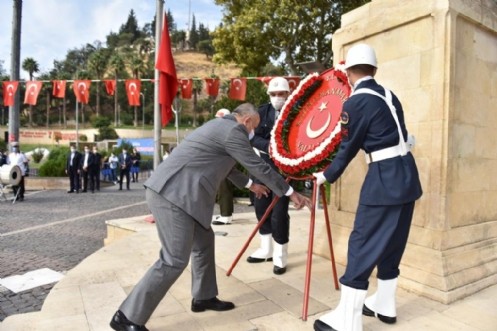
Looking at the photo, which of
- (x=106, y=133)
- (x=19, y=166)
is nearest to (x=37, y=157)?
(x=19, y=166)

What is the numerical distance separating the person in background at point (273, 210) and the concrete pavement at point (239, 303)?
15cm

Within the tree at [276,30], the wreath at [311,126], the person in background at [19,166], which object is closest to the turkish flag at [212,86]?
the tree at [276,30]

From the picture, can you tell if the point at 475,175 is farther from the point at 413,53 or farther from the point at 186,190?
the point at 186,190

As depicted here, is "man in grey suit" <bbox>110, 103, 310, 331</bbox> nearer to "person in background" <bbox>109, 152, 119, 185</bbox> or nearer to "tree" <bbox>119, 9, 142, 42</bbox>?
"person in background" <bbox>109, 152, 119, 185</bbox>

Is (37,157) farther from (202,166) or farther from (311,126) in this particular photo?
(202,166)

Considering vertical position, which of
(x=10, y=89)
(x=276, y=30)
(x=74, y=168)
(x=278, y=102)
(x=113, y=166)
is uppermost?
(x=276, y=30)

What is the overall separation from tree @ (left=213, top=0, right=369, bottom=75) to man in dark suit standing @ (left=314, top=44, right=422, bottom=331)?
1587cm

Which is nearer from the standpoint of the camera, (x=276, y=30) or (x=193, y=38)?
(x=276, y=30)

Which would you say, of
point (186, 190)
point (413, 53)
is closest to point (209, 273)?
point (186, 190)

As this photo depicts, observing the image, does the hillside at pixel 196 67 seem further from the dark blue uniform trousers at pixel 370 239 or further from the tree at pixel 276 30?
the dark blue uniform trousers at pixel 370 239

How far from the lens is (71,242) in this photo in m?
7.30

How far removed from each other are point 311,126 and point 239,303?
5.68 ft

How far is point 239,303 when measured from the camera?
3.51 m

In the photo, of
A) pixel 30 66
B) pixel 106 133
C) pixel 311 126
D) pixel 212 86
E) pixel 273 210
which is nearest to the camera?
pixel 311 126
